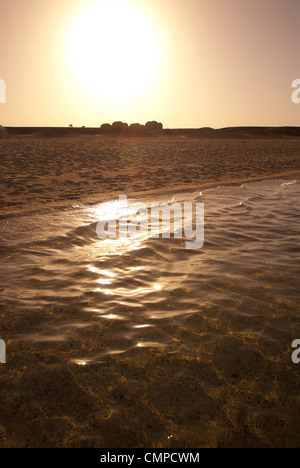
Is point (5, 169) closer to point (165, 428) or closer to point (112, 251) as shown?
point (112, 251)

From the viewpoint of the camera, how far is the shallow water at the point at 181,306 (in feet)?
5.55

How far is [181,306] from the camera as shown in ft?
8.15

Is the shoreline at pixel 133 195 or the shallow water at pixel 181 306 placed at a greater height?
the shoreline at pixel 133 195

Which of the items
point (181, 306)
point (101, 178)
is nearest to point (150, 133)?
point (101, 178)

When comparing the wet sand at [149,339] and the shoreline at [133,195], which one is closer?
the wet sand at [149,339]

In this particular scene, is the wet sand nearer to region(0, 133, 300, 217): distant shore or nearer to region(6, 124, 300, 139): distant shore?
region(0, 133, 300, 217): distant shore

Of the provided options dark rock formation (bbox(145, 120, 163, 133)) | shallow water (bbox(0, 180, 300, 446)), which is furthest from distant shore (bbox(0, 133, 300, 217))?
dark rock formation (bbox(145, 120, 163, 133))

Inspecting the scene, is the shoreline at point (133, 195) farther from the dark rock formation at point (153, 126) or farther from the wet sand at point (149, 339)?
the dark rock formation at point (153, 126)

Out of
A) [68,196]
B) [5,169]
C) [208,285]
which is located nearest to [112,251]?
[208,285]

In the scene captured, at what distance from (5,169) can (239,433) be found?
9.09 m

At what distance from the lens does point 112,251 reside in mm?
3584

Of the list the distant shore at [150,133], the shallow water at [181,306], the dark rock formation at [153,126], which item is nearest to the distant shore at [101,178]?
the shallow water at [181,306]

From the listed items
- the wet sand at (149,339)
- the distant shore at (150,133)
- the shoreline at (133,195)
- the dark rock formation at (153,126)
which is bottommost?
the wet sand at (149,339)

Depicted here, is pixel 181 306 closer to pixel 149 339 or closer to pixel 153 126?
pixel 149 339
